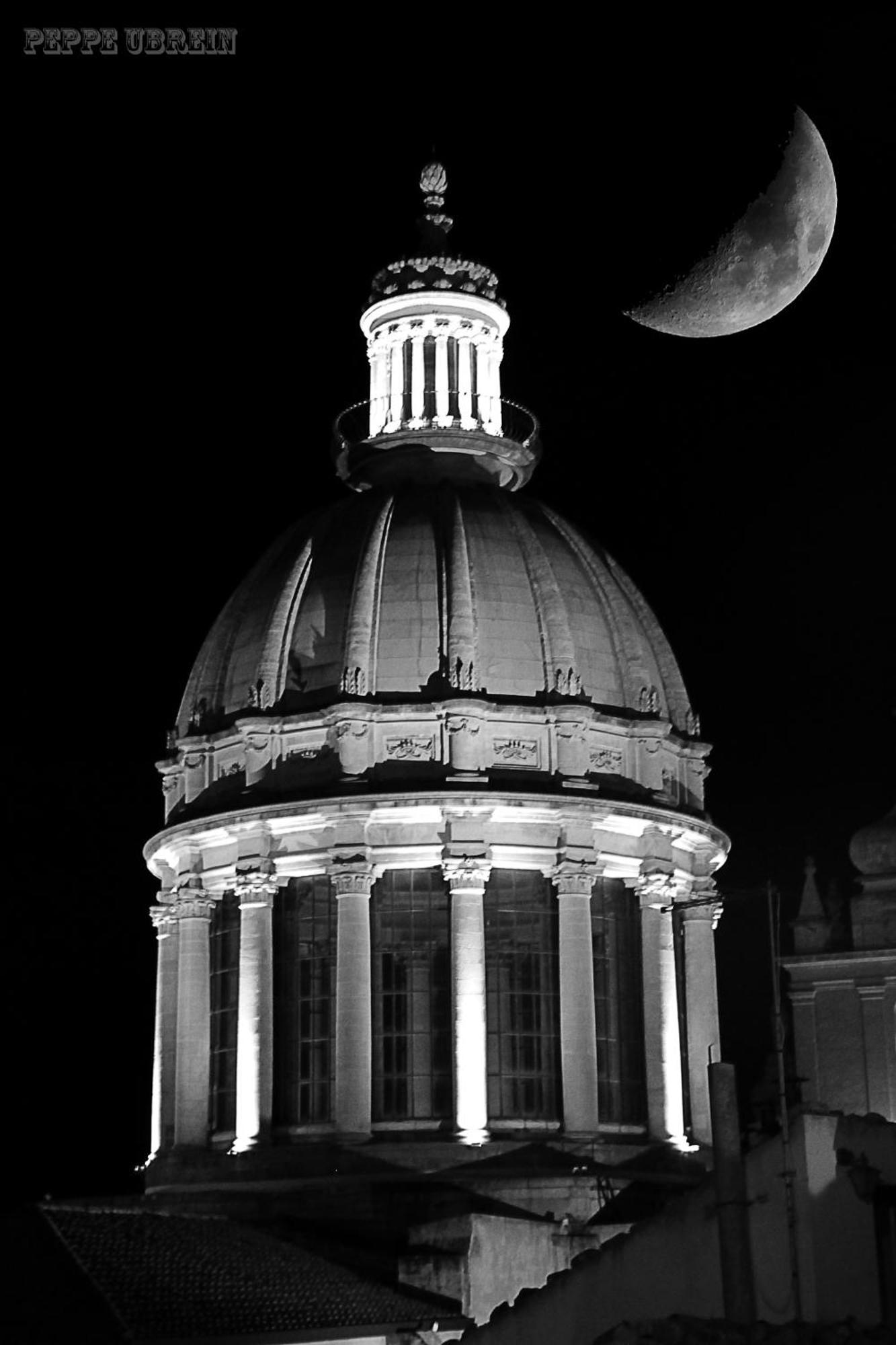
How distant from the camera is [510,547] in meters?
61.4

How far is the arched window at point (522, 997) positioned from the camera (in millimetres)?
57656

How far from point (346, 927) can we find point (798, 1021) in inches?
472

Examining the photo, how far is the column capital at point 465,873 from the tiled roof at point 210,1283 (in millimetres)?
9935

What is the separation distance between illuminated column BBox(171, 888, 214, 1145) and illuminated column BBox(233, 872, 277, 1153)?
133cm

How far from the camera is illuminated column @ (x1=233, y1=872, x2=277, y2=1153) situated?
189 ft

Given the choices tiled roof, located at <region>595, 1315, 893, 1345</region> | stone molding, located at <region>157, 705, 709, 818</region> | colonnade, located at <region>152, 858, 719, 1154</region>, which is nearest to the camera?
tiled roof, located at <region>595, 1315, 893, 1345</region>

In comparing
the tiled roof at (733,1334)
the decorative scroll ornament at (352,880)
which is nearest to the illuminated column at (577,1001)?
the decorative scroll ornament at (352,880)

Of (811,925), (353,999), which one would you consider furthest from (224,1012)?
(811,925)

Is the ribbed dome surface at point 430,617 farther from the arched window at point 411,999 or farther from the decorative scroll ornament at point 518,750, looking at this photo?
the arched window at point 411,999

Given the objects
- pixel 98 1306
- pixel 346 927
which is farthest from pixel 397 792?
pixel 98 1306

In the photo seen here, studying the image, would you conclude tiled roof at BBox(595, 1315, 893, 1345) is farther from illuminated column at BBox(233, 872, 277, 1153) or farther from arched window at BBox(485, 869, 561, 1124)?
illuminated column at BBox(233, 872, 277, 1153)

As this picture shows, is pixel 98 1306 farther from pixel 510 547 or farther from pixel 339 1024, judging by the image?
pixel 510 547

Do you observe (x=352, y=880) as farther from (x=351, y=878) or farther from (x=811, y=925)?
(x=811, y=925)

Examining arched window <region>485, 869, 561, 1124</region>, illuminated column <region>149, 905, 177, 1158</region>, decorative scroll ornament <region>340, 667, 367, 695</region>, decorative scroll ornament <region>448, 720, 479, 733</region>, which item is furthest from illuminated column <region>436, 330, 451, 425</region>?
illuminated column <region>149, 905, 177, 1158</region>
